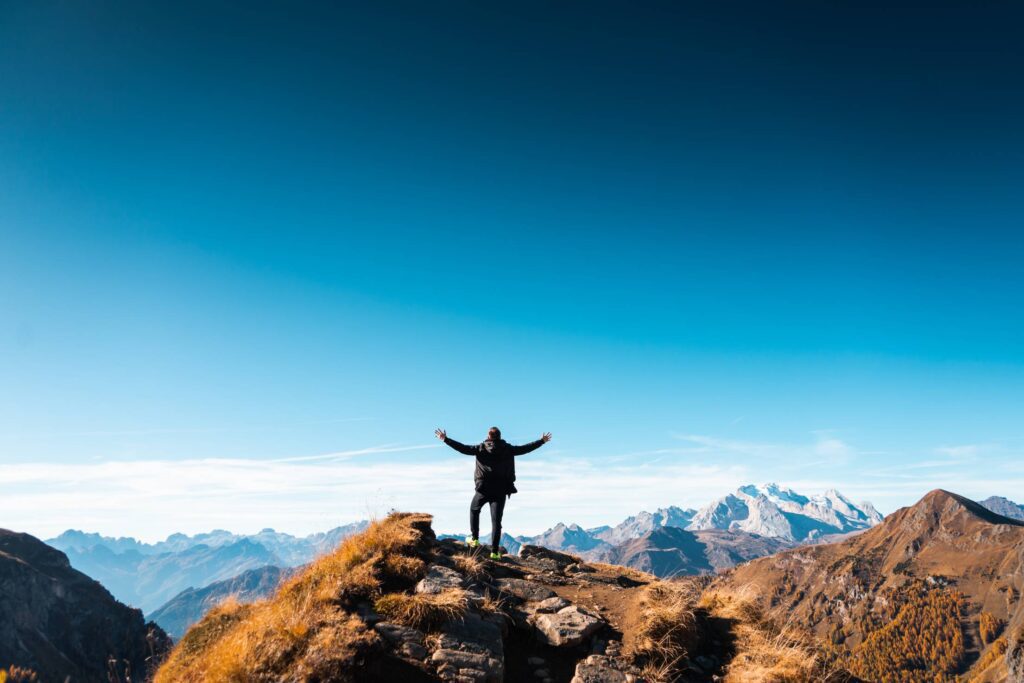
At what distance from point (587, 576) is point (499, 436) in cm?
609

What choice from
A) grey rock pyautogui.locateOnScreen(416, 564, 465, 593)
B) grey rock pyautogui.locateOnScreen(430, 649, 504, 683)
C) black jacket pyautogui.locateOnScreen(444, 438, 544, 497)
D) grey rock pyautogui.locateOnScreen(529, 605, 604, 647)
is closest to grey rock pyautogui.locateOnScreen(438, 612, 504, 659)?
grey rock pyautogui.locateOnScreen(430, 649, 504, 683)

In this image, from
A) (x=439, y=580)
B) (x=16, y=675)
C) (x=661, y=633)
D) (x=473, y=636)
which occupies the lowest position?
(x=661, y=633)

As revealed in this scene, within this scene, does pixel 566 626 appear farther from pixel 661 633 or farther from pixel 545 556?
pixel 545 556

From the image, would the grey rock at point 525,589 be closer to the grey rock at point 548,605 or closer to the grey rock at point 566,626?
the grey rock at point 548,605

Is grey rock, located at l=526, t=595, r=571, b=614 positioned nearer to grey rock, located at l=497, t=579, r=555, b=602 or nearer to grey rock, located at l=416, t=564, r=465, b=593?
grey rock, located at l=497, t=579, r=555, b=602

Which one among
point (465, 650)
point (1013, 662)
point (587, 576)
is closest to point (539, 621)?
point (465, 650)

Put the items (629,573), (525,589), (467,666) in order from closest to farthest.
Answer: (467,666), (525,589), (629,573)

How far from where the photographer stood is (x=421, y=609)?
1248 cm

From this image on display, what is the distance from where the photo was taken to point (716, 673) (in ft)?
42.1

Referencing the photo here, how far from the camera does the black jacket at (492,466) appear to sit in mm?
19453

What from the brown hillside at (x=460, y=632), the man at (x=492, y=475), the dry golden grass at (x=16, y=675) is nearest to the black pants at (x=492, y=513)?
the man at (x=492, y=475)

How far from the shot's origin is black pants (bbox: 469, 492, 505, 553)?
19.3m

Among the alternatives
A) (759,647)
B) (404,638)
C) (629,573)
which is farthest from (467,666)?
(629,573)

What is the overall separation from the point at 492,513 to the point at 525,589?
3666mm
